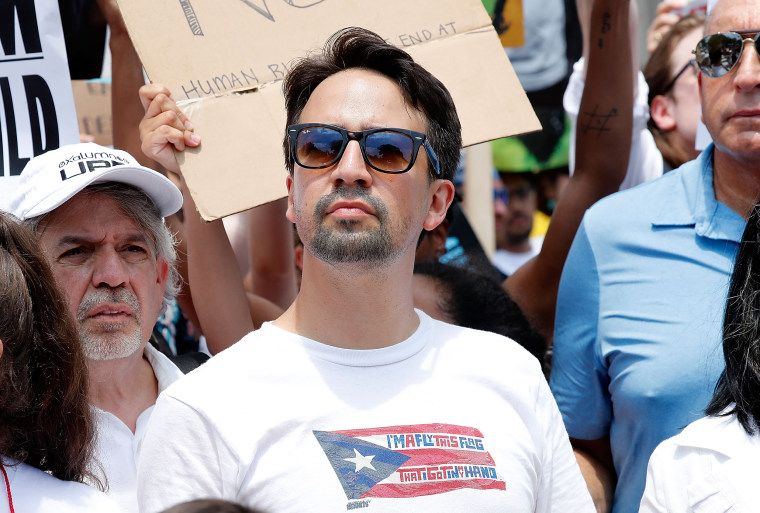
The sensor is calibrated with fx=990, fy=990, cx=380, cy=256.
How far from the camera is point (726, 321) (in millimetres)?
1901

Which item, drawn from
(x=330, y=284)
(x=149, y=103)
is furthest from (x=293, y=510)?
(x=149, y=103)

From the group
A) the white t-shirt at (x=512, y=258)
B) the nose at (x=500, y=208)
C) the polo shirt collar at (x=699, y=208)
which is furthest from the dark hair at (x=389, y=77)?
the nose at (x=500, y=208)

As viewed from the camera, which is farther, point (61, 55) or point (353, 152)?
point (61, 55)

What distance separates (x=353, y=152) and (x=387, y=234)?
0.17 m

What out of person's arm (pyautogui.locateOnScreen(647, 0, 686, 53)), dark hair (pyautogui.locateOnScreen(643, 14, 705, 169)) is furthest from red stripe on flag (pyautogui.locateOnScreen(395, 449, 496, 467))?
person's arm (pyautogui.locateOnScreen(647, 0, 686, 53))

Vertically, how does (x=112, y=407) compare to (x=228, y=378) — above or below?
below

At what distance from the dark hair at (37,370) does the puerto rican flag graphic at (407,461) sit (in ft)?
1.51

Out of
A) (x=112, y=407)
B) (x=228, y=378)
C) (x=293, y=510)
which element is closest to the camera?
(x=293, y=510)

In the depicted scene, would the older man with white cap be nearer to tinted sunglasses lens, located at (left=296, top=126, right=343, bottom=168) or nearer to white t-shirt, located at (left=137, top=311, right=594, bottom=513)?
white t-shirt, located at (left=137, top=311, right=594, bottom=513)

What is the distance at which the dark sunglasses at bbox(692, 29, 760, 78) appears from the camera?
2387mm

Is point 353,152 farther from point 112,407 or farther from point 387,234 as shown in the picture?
point 112,407

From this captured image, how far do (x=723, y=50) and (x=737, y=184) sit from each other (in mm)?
330

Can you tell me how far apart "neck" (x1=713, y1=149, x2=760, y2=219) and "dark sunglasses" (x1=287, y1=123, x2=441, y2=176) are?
94 cm

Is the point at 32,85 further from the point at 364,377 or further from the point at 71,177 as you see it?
the point at 364,377
